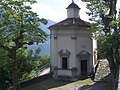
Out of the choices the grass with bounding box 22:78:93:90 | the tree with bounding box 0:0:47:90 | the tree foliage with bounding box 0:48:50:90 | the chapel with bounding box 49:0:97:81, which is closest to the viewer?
the tree with bounding box 0:0:47:90

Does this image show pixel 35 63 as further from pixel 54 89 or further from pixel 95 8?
pixel 95 8

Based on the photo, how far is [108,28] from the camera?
70.6ft

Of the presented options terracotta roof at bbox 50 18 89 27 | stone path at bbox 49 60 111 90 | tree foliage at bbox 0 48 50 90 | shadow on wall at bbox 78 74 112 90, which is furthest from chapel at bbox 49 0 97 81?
shadow on wall at bbox 78 74 112 90

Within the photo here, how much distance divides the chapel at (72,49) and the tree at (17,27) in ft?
24.1

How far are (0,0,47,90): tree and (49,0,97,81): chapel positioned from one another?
734cm

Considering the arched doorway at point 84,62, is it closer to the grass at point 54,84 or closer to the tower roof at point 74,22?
the grass at point 54,84

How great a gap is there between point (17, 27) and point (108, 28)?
8612mm

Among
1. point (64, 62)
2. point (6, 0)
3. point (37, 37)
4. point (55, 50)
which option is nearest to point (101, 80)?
point (64, 62)

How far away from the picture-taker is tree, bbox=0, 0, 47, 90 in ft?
59.2

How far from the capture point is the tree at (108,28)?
19.9m

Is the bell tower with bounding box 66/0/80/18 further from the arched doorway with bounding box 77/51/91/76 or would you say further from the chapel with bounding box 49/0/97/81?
the arched doorway with bounding box 77/51/91/76

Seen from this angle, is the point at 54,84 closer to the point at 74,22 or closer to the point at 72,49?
the point at 72,49

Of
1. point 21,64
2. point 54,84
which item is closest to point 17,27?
point 21,64

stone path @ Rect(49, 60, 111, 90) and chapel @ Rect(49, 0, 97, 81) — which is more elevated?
chapel @ Rect(49, 0, 97, 81)
